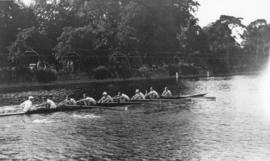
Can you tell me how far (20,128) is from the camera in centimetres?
4319

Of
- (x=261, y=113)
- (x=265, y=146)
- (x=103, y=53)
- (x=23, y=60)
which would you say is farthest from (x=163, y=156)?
(x=103, y=53)

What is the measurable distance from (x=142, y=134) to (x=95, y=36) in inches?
3444

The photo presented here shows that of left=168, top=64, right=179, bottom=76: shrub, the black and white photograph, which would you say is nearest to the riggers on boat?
the black and white photograph

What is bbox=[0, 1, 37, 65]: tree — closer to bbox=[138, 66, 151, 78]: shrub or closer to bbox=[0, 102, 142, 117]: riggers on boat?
bbox=[138, 66, 151, 78]: shrub

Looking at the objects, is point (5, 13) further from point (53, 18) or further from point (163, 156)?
point (163, 156)

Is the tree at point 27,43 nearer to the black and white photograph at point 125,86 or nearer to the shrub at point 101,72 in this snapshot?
the black and white photograph at point 125,86

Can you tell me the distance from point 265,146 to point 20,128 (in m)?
24.7

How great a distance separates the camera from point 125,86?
100938mm

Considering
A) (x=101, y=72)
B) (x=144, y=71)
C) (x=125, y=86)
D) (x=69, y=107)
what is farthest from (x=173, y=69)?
(x=69, y=107)

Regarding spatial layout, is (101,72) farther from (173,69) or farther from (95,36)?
(173,69)

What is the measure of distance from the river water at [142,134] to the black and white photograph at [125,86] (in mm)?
96

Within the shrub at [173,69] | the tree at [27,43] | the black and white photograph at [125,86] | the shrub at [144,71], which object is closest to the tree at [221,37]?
the black and white photograph at [125,86]

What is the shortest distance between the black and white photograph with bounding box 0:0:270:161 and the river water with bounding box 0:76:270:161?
0.31 ft

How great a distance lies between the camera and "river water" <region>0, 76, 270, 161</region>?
3231cm
